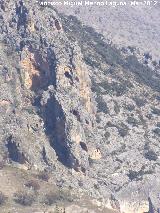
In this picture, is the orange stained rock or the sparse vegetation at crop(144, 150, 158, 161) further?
the sparse vegetation at crop(144, 150, 158, 161)

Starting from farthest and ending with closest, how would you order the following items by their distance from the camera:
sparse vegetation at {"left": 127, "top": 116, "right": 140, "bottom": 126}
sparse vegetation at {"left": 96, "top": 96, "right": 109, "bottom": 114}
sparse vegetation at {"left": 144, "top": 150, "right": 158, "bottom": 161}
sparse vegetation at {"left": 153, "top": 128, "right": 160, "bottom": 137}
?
sparse vegetation at {"left": 153, "top": 128, "right": 160, "bottom": 137}
sparse vegetation at {"left": 127, "top": 116, "right": 140, "bottom": 126}
sparse vegetation at {"left": 96, "top": 96, "right": 109, "bottom": 114}
sparse vegetation at {"left": 144, "top": 150, "right": 158, "bottom": 161}

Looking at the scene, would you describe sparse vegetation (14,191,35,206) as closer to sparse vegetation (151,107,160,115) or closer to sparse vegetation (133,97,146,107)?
sparse vegetation (133,97,146,107)

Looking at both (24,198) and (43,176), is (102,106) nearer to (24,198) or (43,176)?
(43,176)

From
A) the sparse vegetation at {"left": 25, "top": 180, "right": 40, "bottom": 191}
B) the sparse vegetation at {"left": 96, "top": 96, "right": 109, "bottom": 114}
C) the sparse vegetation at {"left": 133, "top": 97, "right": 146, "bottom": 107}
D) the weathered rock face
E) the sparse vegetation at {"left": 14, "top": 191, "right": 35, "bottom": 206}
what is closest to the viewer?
the sparse vegetation at {"left": 14, "top": 191, "right": 35, "bottom": 206}

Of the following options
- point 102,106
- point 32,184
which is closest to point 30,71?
point 102,106

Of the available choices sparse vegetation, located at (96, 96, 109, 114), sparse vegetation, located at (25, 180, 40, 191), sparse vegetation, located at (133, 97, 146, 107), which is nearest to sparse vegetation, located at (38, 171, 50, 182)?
sparse vegetation, located at (25, 180, 40, 191)

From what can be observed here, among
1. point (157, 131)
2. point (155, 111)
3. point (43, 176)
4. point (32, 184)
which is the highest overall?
point (155, 111)

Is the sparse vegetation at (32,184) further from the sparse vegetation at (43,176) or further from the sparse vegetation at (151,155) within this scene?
the sparse vegetation at (151,155)

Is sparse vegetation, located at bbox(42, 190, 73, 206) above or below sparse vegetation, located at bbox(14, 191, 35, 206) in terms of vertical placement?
above

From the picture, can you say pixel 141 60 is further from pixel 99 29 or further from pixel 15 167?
pixel 15 167

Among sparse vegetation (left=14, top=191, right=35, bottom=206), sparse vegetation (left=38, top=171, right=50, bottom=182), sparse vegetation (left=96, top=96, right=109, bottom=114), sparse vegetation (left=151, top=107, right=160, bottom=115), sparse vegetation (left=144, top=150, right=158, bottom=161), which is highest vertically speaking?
sparse vegetation (left=151, top=107, right=160, bottom=115)
